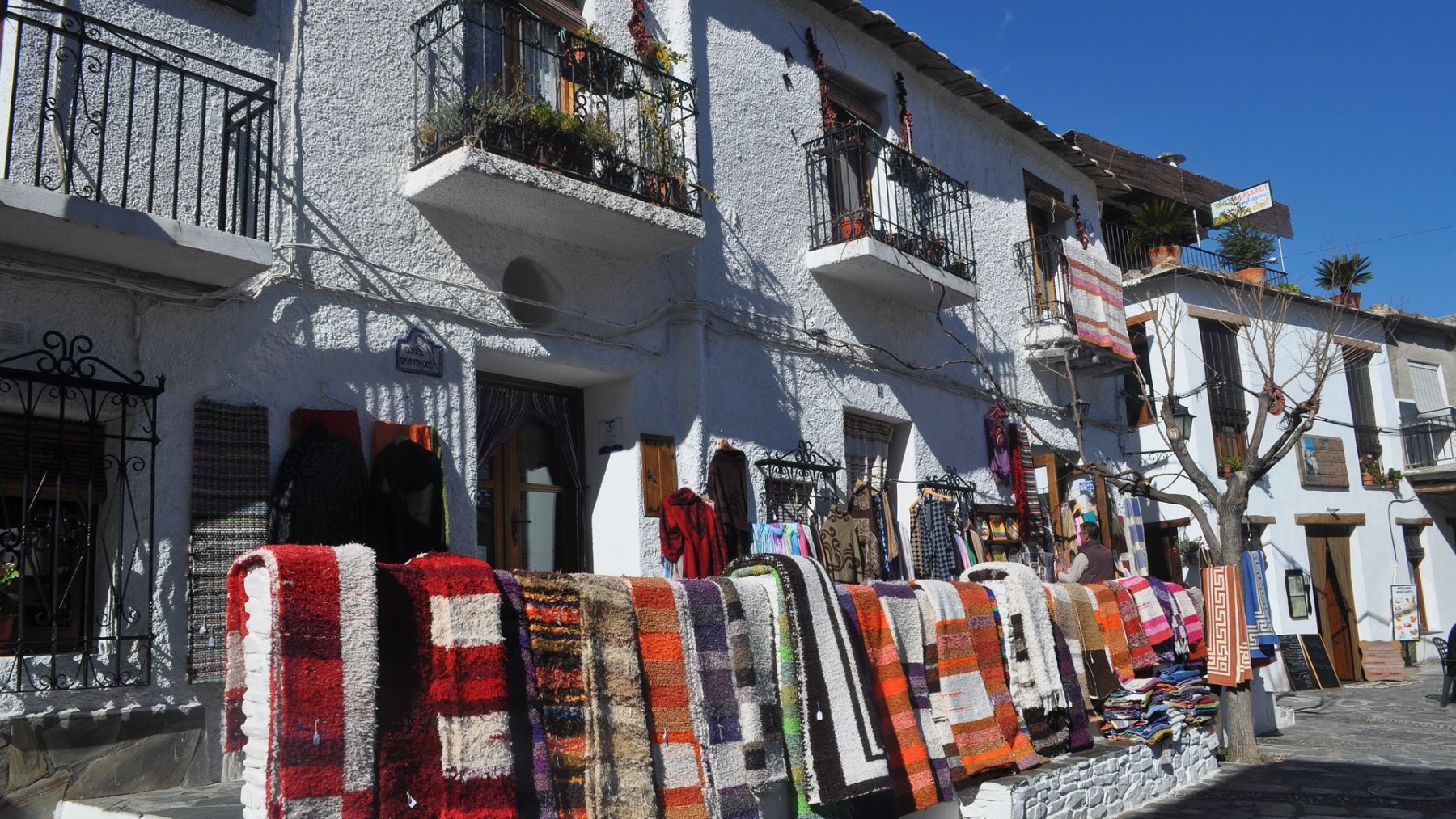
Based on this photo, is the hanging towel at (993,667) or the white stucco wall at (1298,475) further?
the white stucco wall at (1298,475)

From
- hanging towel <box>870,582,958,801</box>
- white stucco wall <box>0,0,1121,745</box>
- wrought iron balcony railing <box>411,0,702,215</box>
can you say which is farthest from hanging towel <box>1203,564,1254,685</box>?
wrought iron balcony railing <box>411,0,702,215</box>

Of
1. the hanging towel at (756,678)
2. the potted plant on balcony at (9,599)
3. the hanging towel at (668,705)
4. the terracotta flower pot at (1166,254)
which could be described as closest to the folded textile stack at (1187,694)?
the hanging towel at (756,678)

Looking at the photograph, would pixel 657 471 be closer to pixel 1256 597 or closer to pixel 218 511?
pixel 218 511

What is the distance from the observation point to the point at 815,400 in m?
10.2

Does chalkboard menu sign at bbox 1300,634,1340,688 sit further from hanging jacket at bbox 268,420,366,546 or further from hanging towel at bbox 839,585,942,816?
hanging jacket at bbox 268,420,366,546

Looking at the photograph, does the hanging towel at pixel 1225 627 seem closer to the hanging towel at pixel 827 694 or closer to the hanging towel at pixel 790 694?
the hanging towel at pixel 827 694

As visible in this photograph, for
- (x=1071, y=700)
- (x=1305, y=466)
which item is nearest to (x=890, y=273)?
(x=1071, y=700)

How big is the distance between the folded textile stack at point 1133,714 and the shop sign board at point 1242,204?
45.9ft

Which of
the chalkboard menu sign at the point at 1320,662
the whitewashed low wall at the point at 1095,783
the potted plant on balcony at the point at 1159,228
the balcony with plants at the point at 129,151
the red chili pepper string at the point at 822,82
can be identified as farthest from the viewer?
the potted plant on balcony at the point at 1159,228

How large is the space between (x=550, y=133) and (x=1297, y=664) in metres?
13.4

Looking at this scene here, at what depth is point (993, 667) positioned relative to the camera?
5902 millimetres

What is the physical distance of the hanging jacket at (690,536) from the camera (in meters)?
8.45

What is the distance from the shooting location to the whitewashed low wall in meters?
5.60

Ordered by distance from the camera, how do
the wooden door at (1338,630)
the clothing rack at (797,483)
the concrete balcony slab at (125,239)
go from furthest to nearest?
the wooden door at (1338,630) → the clothing rack at (797,483) → the concrete balcony slab at (125,239)
